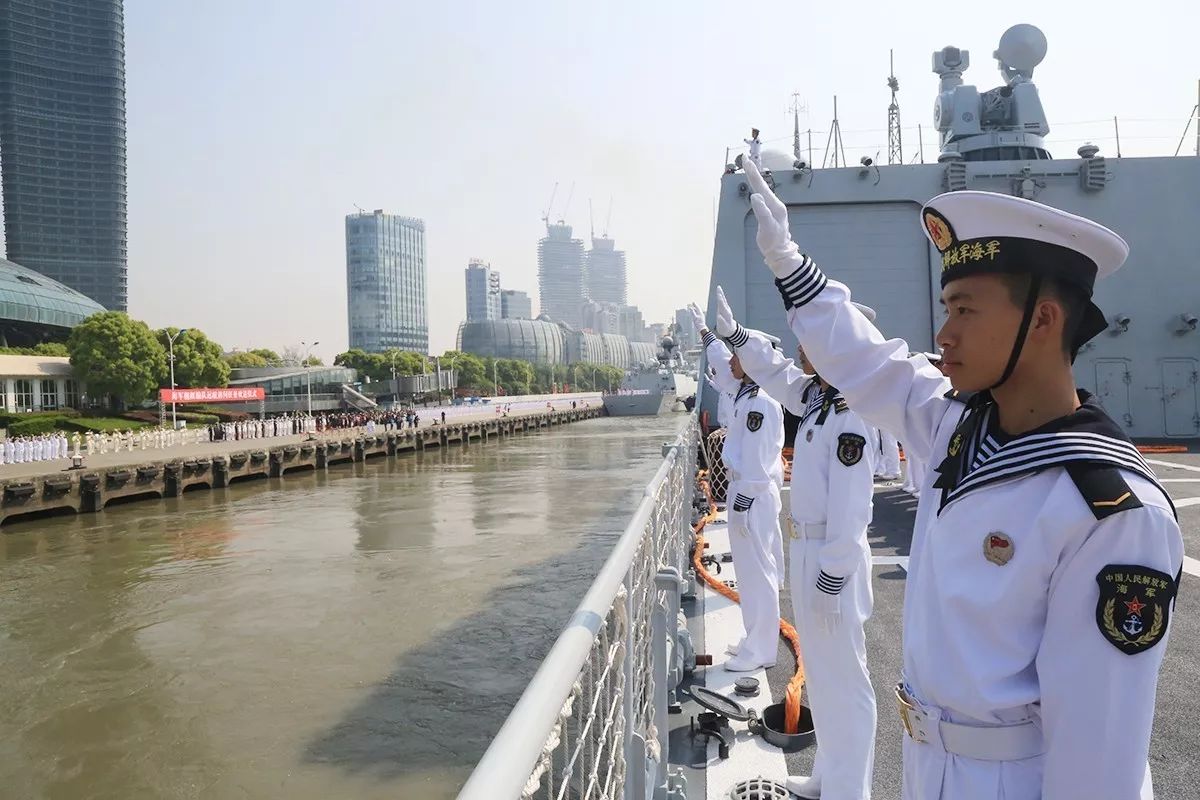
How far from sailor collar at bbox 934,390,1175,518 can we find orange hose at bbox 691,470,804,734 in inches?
78.5

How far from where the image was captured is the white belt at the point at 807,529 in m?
3.15

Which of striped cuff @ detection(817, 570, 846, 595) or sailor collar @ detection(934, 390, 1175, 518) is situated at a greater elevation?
sailor collar @ detection(934, 390, 1175, 518)

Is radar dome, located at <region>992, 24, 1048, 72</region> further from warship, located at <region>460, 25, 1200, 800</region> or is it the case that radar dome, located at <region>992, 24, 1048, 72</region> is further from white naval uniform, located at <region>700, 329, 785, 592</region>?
white naval uniform, located at <region>700, 329, 785, 592</region>

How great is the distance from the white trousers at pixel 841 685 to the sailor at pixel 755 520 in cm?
145

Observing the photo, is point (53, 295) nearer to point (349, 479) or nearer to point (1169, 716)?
point (349, 479)

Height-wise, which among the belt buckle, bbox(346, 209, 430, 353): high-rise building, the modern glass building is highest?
bbox(346, 209, 430, 353): high-rise building

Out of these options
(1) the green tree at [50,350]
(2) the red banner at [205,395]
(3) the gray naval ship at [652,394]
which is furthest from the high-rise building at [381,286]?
(2) the red banner at [205,395]

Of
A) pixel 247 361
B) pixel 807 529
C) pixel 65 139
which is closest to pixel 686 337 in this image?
pixel 247 361

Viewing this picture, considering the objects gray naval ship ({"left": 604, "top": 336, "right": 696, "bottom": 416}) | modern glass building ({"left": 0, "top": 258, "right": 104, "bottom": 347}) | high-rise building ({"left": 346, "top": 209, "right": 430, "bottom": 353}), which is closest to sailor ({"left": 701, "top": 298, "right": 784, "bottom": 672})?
gray naval ship ({"left": 604, "top": 336, "right": 696, "bottom": 416})

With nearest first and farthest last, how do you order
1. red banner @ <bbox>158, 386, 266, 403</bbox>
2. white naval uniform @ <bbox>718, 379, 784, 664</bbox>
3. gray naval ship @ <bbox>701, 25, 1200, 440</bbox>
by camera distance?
white naval uniform @ <bbox>718, 379, 784, 664</bbox>, gray naval ship @ <bbox>701, 25, 1200, 440</bbox>, red banner @ <bbox>158, 386, 266, 403</bbox>

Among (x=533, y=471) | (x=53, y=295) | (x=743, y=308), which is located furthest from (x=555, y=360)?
(x=743, y=308)

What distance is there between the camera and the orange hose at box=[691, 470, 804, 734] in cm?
378

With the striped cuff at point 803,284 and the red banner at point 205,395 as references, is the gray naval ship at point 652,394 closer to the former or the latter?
the red banner at point 205,395

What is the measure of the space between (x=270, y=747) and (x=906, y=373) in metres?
6.47
